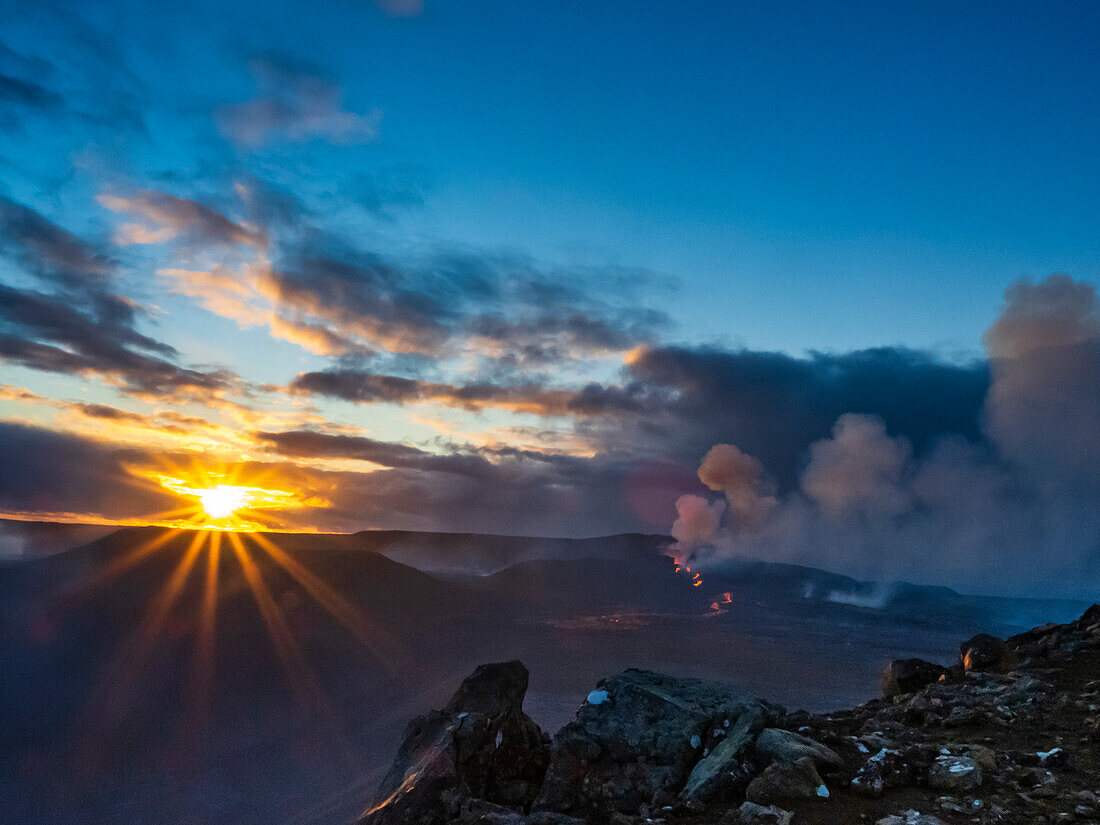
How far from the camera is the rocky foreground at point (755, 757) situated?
816 cm

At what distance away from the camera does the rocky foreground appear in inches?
321

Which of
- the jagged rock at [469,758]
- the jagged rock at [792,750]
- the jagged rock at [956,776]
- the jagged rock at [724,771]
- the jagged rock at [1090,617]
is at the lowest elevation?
the jagged rock at [469,758]

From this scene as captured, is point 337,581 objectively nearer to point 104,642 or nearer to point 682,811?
point 104,642

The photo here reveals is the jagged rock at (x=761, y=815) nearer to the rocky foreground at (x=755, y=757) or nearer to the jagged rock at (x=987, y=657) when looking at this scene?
the rocky foreground at (x=755, y=757)

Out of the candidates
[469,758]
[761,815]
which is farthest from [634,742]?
[761,815]

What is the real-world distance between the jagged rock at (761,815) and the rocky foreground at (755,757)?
24 millimetres

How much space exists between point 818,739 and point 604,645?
48801 millimetres

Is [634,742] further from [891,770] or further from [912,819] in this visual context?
[912,819]

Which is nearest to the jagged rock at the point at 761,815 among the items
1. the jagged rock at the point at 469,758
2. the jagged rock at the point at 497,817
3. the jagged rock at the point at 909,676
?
the jagged rock at the point at 497,817

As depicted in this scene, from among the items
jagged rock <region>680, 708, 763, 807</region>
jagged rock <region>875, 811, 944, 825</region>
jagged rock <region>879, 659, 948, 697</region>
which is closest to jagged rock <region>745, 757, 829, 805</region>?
jagged rock <region>680, 708, 763, 807</region>

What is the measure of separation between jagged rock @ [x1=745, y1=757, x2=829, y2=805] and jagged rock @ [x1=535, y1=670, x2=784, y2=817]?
6.48 ft

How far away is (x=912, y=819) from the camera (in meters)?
7.36

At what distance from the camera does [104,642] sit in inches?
2239

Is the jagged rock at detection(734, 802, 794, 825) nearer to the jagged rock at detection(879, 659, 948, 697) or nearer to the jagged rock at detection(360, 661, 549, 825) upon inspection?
the jagged rock at detection(360, 661, 549, 825)
